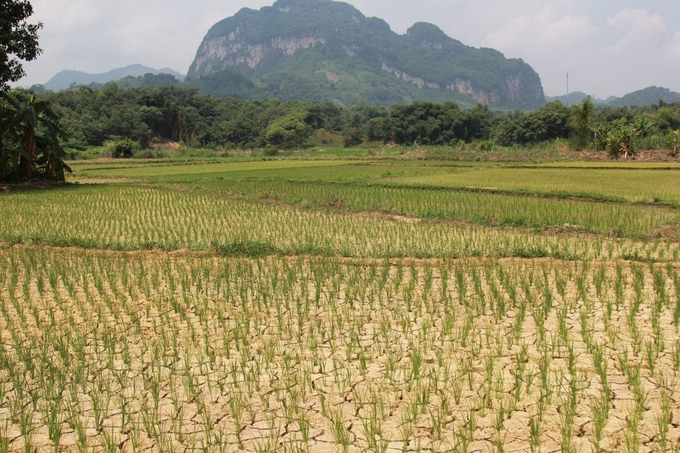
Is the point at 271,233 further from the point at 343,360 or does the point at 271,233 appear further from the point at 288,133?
the point at 288,133

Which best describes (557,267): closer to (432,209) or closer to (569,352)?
(569,352)

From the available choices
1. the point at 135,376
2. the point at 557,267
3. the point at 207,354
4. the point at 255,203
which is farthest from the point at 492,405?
the point at 255,203

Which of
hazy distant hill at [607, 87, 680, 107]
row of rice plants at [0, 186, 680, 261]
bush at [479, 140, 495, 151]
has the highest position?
hazy distant hill at [607, 87, 680, 107]

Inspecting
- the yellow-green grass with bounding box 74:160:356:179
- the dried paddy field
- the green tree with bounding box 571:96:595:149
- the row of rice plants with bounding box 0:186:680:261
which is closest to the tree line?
the green tree with bounding box 571:96:595:149

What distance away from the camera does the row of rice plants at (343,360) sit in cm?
289

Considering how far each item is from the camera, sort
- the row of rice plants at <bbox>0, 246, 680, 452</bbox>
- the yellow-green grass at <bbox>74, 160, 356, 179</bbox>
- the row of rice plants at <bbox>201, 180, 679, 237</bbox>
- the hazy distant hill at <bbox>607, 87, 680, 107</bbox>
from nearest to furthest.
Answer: the row of rice plants at <bbox>0, 246, 680, 452</bbox>
the row of rice plants at <bbox>201, 180, 679, 237</bbox>
the yellow-green grass at <bbox>74, 160, 356, 179</bbox>
the hazy distant hill at <bbox>607, 87, 680, 107</bbox>

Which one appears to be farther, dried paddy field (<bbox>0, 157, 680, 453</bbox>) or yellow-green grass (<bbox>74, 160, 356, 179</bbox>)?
yellow-green grass (<bbox>74, 160, 356, 179</bbox>)

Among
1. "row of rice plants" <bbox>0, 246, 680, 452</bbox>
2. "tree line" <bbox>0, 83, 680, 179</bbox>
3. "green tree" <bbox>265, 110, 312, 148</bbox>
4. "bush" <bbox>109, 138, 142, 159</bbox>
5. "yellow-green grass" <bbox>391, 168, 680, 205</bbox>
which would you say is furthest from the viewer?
"green tree" <bbox>265, 110, 312, 148</bbox>

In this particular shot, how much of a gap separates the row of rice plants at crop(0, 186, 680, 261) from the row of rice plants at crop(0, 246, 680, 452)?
1.22 meters

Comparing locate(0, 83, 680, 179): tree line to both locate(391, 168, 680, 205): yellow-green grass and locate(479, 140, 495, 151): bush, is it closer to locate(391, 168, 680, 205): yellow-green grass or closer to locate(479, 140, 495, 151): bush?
locate(479, 140, 495, 151): bush

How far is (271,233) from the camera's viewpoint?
9.09 metres

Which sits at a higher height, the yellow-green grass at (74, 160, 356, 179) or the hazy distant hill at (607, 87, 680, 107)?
the hazy distant hill at (607, 87, 680, 107)

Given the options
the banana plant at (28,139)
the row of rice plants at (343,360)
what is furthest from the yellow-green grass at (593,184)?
the banana plant at (28,139)

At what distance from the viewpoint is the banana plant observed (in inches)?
640
